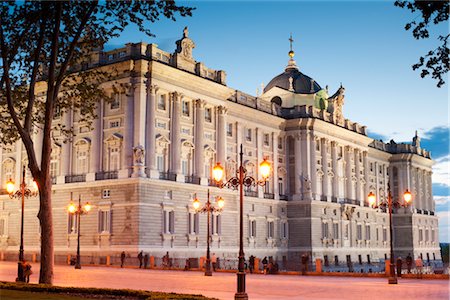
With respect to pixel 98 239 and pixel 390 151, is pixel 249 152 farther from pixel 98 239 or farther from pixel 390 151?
pixel 390 151

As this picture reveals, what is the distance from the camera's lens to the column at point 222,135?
64375 mm

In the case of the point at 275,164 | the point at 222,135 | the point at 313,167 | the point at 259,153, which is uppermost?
the point at 222,135

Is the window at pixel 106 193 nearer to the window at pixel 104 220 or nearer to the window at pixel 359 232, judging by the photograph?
the window at pixel 104 220

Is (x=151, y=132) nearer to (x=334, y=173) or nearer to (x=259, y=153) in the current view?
(x=259, y=153)

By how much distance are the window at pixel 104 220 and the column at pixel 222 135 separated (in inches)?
527

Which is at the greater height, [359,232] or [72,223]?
[72,223]

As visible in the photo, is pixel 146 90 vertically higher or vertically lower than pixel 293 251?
higher

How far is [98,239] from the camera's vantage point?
181ft

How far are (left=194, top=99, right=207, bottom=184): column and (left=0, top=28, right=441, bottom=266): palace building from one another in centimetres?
10

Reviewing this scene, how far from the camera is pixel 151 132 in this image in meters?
55.7

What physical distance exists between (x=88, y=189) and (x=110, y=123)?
5.91 meters

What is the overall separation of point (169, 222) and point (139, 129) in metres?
8.30

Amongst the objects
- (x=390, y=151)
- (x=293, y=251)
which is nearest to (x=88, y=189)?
(x=293, y=251)

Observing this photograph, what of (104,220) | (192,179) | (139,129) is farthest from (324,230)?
(139,129)
